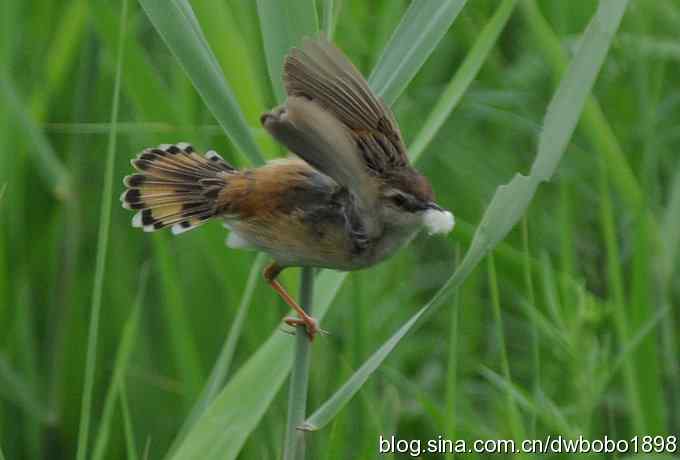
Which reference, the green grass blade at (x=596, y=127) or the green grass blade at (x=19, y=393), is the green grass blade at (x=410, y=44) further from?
the green grass blade at (x=19, y=393)

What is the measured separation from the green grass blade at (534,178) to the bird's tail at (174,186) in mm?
535

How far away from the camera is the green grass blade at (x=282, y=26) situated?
6.39 feet

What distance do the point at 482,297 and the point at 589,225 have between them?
1.31 feet

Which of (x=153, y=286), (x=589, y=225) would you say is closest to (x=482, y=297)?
(x=589, y=225)

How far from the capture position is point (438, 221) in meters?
1.88

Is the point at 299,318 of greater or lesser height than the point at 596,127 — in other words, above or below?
below

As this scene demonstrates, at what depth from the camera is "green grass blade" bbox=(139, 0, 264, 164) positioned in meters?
1.85

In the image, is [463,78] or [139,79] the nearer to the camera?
[463,78]

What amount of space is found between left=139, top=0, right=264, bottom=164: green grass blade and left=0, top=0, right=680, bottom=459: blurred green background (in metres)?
0.57

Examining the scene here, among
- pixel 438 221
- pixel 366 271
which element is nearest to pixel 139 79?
pixel 366 271

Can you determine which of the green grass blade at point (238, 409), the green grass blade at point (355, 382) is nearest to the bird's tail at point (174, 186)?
the green grass blade at point (238, 409)

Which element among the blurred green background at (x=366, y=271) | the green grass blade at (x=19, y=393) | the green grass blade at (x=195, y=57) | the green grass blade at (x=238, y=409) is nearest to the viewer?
the green grass blade at (x=195, y=57)

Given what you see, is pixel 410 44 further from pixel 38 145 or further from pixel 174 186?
pixel 38 145

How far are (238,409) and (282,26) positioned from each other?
654 mm
